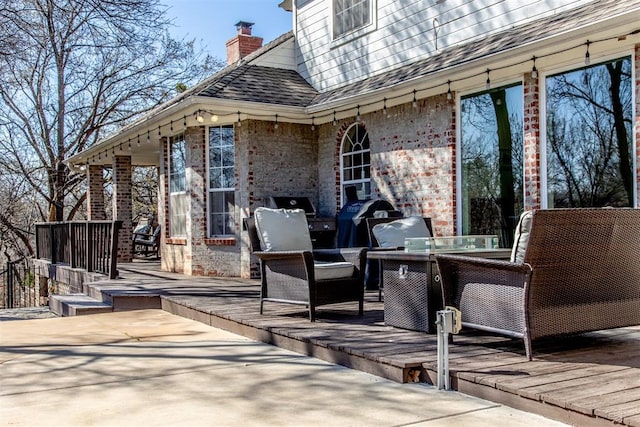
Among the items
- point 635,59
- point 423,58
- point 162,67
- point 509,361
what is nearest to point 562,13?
point 635,59

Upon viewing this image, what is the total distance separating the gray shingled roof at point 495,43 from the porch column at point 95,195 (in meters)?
8.12

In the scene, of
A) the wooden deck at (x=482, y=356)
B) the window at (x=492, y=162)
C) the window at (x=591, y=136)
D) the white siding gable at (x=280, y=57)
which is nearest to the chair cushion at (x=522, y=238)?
the wooden deck at (x=482, y=356)

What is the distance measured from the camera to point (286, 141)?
9.89 meters

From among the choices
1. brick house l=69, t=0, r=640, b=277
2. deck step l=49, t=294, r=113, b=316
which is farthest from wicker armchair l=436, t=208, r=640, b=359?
deck step l=49, t=294, r=113, b=316

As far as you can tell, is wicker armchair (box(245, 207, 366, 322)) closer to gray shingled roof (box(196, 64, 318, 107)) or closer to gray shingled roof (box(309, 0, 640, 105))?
gray shingled roof (box(309, 0, 640, 105))

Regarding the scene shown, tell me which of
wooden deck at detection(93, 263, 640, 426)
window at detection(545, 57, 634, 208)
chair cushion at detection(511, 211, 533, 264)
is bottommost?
wooden deck at detection(93, 263, 640, 426)

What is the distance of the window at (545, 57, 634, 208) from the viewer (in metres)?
5.84

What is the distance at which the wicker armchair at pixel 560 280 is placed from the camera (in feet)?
11.9

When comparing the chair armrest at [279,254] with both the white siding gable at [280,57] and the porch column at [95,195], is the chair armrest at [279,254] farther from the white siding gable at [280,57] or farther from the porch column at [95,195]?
the porch column at [95,195]

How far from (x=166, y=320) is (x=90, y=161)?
9606 millimetres

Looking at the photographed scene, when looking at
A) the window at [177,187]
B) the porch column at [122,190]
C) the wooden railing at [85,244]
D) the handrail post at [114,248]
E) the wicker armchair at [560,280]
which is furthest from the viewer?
the porch column at [122,190]

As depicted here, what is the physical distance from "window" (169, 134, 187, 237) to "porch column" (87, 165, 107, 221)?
4.82 m

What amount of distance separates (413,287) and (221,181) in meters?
5.83

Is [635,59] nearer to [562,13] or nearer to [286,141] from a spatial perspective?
[562,13]
